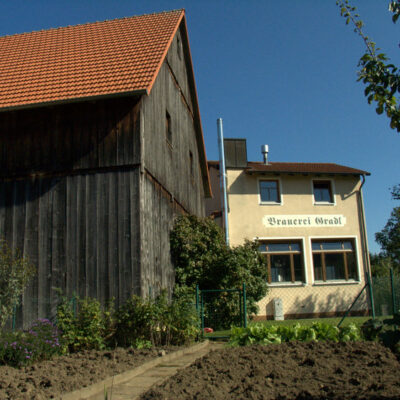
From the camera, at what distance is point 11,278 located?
9945 millimetres

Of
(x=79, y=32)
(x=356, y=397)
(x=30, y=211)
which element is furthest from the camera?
(x=79, y=32)

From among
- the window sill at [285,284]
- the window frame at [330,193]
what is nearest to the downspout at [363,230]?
the window frame at [330,193]

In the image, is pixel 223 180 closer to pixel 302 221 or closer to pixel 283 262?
pixel 302 221

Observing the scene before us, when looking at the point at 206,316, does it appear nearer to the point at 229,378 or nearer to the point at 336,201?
the point at 229,378

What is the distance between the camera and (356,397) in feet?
14.1

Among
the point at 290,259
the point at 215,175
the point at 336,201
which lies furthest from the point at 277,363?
→ the point at 215,175

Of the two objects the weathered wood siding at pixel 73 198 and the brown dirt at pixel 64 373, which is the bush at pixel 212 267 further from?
→ the brown dirt at pixel 64 373

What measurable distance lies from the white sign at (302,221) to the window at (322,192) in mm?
956

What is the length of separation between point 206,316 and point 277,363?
23.1ft

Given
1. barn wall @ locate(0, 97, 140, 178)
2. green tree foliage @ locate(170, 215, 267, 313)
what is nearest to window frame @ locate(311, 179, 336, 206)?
green tree foliage @ locate(170, 215, 267, 313)

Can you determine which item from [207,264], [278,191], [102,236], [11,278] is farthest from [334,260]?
[11,278]

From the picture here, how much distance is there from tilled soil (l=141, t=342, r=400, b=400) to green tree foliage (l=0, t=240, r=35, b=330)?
484cm

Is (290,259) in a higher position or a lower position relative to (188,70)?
lower

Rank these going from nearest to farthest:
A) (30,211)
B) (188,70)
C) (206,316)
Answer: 1. (30,211)
2. (206,316)
3. (188,70)
